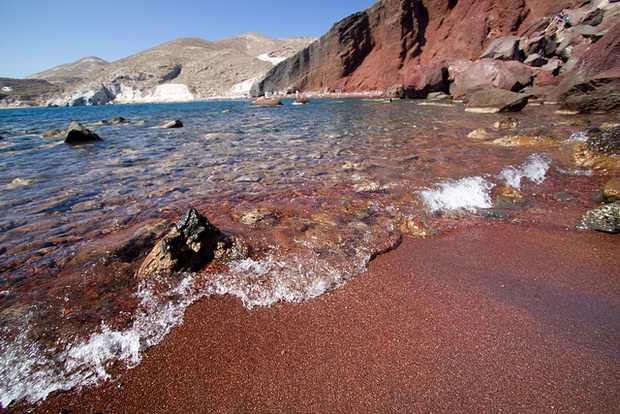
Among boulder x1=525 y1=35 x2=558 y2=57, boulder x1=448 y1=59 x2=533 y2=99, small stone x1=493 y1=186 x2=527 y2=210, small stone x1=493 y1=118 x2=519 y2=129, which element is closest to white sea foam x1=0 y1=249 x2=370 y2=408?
small stone x1=493 y1=186 x2=527 y2=210

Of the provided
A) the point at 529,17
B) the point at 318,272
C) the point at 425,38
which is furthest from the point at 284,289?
the point at 425,38

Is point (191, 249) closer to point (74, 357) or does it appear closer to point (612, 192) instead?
point (74, 357)

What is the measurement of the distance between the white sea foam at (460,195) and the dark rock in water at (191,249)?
263 cm

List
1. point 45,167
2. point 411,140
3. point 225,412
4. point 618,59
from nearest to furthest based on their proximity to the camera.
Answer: point 225,412 → point 45,167 → point 411,140 → point 618,59

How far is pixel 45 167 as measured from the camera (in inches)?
239

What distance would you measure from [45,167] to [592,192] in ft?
34.4

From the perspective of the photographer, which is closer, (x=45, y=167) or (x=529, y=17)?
(x=45, y=167)

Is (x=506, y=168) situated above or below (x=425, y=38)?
below

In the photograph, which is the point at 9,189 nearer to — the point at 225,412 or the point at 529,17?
the point at 225,412

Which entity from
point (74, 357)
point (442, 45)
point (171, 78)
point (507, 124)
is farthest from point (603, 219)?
point (171, 78)

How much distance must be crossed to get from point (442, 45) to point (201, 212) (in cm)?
5184

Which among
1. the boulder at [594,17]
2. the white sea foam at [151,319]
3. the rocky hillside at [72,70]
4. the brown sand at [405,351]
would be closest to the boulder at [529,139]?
the brown sand at [405,351]

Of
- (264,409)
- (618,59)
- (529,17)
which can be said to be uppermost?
(529,17)

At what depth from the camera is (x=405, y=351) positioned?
163 cm
